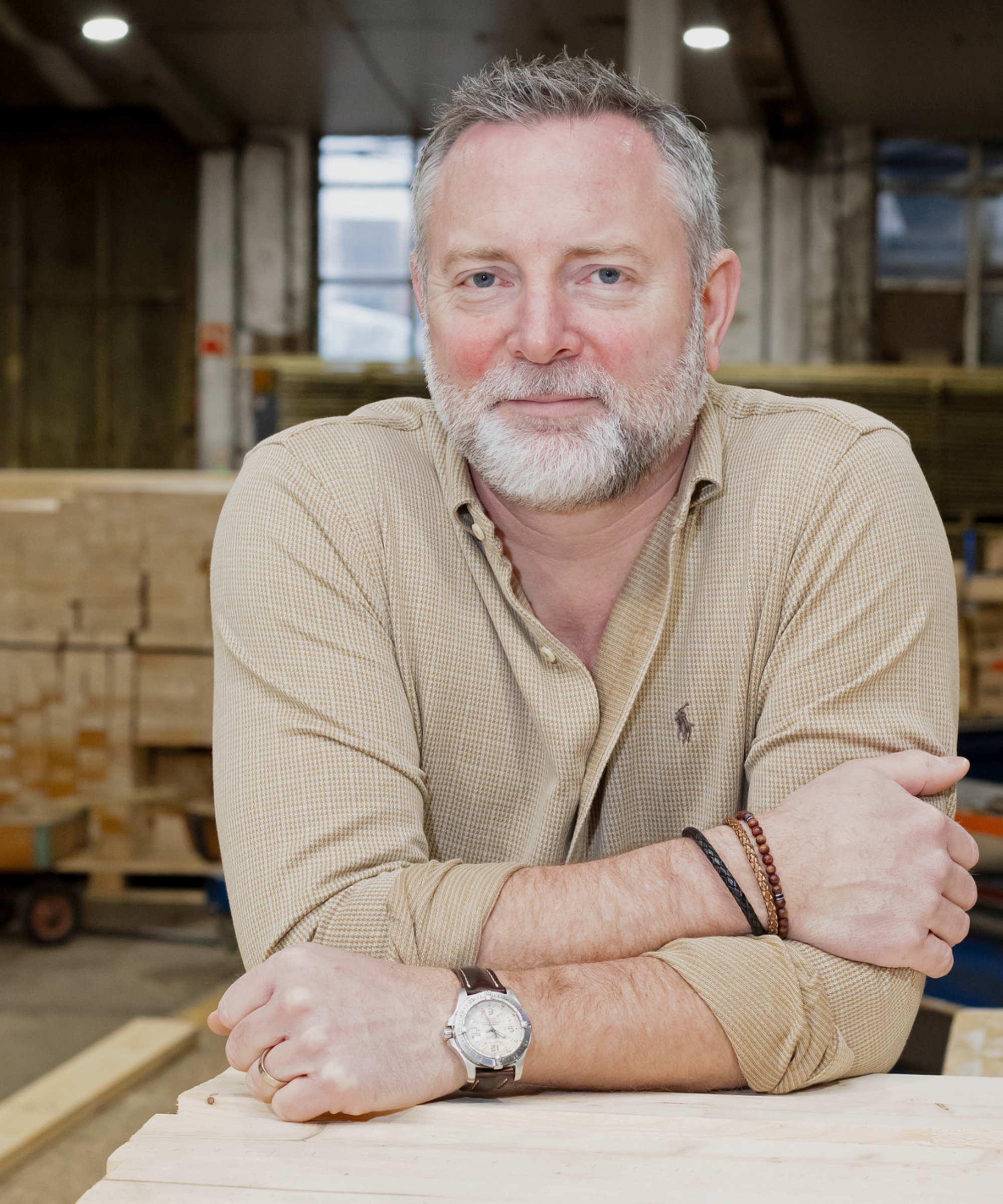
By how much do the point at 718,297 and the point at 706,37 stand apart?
870 centimetres

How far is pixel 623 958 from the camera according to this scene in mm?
1310

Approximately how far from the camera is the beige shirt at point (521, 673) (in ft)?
4.55

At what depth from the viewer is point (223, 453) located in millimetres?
12305

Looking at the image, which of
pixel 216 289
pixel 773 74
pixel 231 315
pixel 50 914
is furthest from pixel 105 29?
pixel 50 914

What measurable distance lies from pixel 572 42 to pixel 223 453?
4.99 meters

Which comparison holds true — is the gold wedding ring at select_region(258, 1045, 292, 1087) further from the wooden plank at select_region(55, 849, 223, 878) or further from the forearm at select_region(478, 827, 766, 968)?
the wooden plank at select_region(55, 849, 223, 878)

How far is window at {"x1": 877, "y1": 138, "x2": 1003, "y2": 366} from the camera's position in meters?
12.6

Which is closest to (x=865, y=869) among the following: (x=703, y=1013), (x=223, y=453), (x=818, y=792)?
(x=818, y=792)

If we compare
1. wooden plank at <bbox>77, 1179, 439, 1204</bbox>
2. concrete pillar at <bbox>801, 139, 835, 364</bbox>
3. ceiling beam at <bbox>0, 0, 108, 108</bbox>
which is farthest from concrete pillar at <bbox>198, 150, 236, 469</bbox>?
wooden plank at <bbox>77, 1179, 439, 1204</bbox>

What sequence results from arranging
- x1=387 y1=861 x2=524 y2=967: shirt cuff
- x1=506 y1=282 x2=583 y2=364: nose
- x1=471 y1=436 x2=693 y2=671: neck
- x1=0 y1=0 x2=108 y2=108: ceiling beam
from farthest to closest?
x1=0 y1=0 x2=108 y2=108: ceiling beam < x1=471 y1=436 x2=693 y2=671: neck < x1=506 y1=282 x2=583 y2=364: nose < x1=387 y1=861 x2=524 y2=967: shirt cuff

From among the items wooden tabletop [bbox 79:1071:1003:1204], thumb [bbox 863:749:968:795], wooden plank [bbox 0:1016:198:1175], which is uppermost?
thumb [bbox 863:749:968:795]

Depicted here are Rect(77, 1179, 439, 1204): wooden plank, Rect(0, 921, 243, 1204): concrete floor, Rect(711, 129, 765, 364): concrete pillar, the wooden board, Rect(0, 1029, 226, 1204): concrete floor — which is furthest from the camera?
Rect(711, 129, 765, 364): concrete pillar

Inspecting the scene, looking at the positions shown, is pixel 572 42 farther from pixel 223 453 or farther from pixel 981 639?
pixel 981 639

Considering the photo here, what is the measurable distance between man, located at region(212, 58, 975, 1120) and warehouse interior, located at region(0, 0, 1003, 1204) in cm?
269
